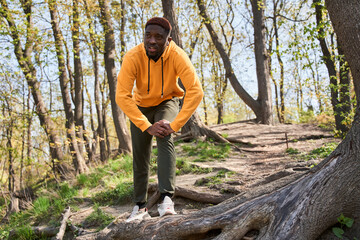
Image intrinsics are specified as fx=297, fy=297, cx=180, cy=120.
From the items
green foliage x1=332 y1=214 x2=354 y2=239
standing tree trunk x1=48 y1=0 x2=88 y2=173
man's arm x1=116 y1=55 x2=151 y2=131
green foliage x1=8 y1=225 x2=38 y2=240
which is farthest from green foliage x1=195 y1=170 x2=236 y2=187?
standing tree trunk x1=48 y1=0 x2=88 y2=173

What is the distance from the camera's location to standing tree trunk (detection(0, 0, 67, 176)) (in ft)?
33.0

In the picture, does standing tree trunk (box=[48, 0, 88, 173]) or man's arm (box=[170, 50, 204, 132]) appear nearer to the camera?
man's arm (box=[170, 50, 204, 132])

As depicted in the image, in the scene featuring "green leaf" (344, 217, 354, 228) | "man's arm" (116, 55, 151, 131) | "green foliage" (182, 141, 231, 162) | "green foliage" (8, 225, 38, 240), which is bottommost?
"green foliage" (8, 225, 38, 240)

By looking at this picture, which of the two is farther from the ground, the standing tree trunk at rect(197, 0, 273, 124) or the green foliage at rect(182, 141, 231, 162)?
the standing tree trunk at rect(197, 0, 273, 124)

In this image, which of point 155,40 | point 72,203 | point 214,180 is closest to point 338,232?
point 155,40

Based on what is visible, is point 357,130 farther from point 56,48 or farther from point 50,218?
point 56,48

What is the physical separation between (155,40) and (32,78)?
8900 millimetres

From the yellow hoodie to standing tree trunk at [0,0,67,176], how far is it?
7.47 m

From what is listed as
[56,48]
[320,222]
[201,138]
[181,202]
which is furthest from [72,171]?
[320,222]

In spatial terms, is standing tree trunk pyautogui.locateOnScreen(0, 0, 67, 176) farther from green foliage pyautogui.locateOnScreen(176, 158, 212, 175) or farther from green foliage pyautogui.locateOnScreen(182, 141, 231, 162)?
green foliage pyautogui.locateOnScreen(176, 158, 212, 175)

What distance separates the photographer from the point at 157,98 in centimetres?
352

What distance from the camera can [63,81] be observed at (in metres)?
12.0

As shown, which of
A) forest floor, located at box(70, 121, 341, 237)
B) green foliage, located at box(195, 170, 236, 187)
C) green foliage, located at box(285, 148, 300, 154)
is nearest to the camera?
forest floor, located at box(70, 121, 341, 237)

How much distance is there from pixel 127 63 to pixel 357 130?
2437mm
